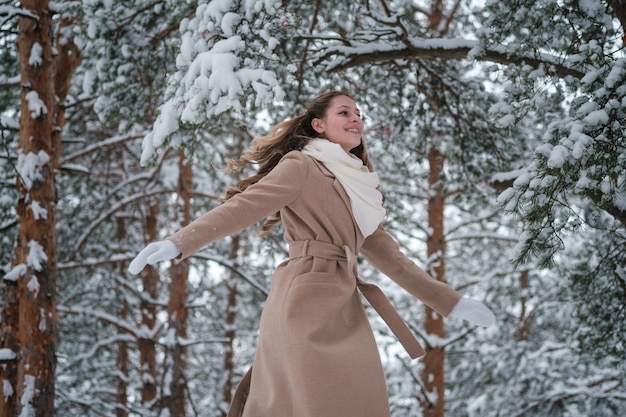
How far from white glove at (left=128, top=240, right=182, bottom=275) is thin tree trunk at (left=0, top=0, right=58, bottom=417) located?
3.83 m

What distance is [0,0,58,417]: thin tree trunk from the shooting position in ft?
17.6

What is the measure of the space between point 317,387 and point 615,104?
2.03 meters

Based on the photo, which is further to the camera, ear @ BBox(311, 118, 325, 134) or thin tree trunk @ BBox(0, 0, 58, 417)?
thin tree trunk @ BBox(0, 0, 58, 417)

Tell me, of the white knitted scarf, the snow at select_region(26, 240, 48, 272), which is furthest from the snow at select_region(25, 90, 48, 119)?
the white knitted scarf

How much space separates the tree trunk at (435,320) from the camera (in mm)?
8148

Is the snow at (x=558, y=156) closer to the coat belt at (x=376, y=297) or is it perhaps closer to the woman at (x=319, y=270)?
the woman at (x=319, y=270)

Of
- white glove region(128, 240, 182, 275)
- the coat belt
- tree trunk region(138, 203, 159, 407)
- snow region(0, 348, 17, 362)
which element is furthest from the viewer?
tree trunk region(138, 203, 159, 407)

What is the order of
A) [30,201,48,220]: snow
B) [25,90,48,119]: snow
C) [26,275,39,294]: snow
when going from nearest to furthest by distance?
[26,275,39,294]: snow < [30,201,48,220]: snow < [25,90,48,119]: snow

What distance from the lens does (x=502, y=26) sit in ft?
13.1

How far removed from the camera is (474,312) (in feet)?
9.36

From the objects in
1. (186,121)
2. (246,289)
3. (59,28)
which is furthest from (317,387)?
(246,289)

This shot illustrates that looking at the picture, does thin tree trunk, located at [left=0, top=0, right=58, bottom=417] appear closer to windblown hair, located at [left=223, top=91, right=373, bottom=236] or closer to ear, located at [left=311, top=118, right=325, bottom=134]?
windblown hair, located at [left=223, top=91, right=373, bottom=236]

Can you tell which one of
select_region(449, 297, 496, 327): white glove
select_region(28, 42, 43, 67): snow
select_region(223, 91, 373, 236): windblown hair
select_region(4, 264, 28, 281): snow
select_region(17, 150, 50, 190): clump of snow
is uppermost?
select_region(28, 42, 43, 67): snow

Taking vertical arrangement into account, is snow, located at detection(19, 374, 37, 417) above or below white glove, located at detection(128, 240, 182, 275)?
above
